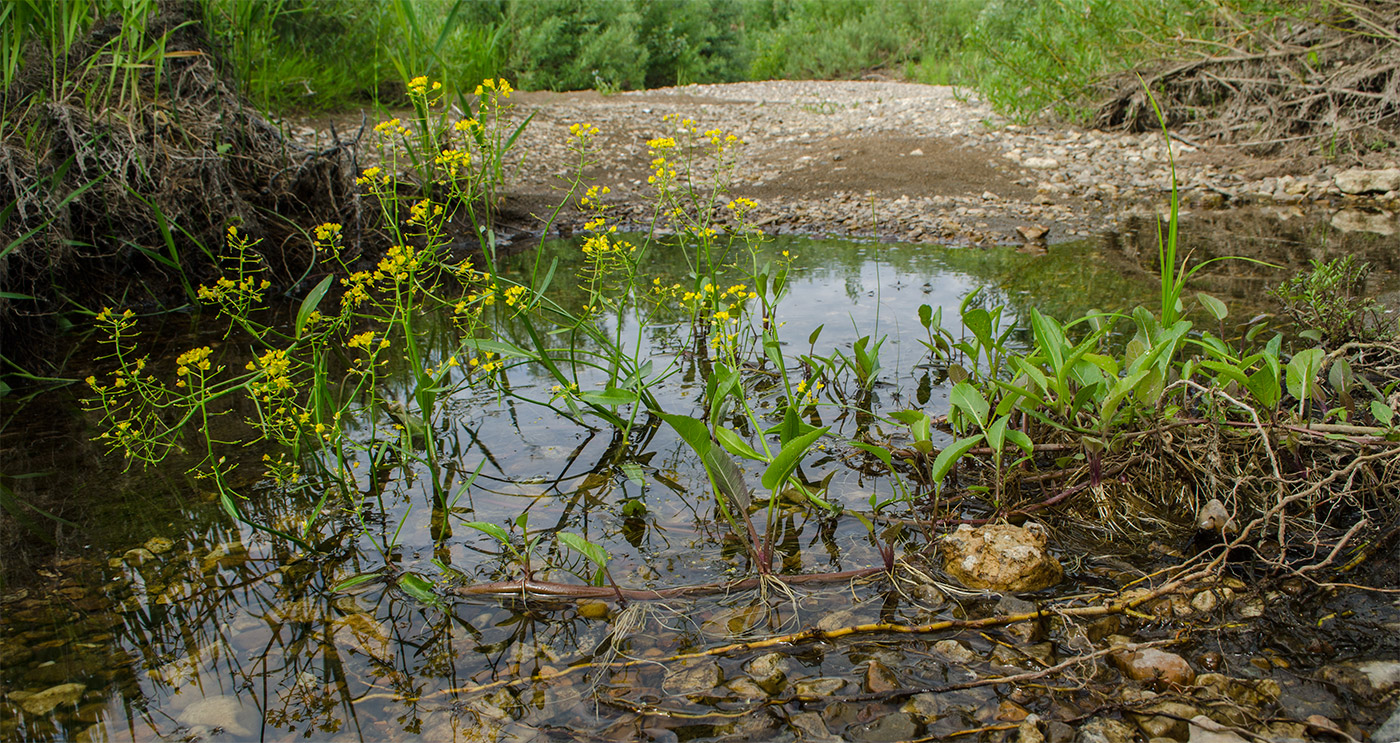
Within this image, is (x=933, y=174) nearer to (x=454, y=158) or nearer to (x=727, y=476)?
Result: (x=454, y=158)

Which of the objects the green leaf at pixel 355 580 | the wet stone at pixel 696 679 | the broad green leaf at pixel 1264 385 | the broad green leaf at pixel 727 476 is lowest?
the wet stone at pixel 696 679

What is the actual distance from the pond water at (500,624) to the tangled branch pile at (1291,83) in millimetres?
5436

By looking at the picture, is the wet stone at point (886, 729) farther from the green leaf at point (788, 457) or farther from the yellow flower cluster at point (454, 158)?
the yellow flower cluster at point (454, 158)

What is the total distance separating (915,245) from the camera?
17.6 feet

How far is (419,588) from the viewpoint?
1879 millimetres

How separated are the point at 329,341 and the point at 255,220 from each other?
249 centimetres

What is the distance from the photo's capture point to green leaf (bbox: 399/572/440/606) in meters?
1.87

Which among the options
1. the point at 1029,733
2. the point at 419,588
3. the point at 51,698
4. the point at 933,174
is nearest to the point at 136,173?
the point at 51,698

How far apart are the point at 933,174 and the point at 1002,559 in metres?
5.46

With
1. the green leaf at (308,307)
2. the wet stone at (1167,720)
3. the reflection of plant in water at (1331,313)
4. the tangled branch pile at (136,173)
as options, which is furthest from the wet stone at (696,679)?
the tangled branch pile at (136,173)

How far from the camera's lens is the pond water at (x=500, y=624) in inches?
60.9

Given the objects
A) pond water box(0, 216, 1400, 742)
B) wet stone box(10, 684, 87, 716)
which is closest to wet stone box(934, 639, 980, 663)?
pond water box(0, 216, 1400, 742)

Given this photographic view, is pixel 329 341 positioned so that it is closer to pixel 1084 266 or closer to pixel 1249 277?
pixel 1084 266

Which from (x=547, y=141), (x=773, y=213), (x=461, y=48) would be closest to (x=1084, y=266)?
(x=773, y=213)
